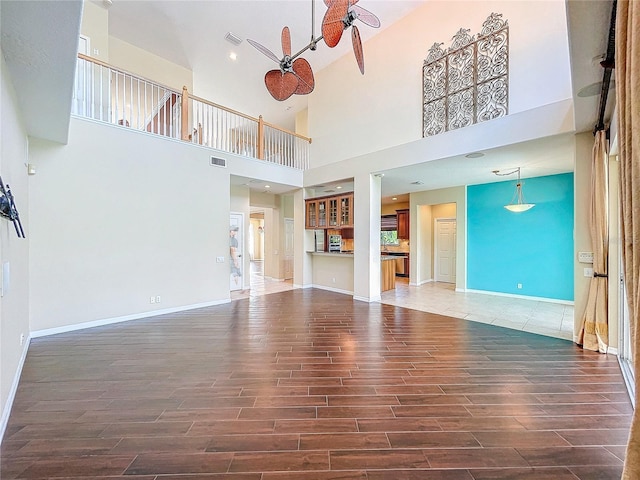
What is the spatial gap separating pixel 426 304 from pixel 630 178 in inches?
211

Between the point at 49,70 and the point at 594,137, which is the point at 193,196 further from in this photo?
the point at 594,137

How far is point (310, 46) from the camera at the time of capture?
328 cm

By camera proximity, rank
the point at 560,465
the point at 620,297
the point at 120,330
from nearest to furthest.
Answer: the point at 560,465, the point at 620,297, the point at 120,330

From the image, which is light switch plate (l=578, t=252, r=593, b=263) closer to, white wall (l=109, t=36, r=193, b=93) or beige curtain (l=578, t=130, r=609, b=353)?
beige curtain (l=578, t=130, r=609, b=353)

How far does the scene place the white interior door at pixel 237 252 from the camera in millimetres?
7523

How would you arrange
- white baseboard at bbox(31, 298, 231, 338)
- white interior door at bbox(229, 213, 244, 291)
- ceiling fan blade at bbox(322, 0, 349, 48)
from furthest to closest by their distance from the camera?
1. white interior door at bbox(229, 213, 244, 291)
2. white baseboard at bbox(31, 298, 231, 338)
3. ceiling fan blade at bbox(322, 0, 349, 48)

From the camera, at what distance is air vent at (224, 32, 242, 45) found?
20.1 ft

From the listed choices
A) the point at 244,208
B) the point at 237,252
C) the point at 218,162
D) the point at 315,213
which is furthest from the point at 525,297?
the point at 218,162

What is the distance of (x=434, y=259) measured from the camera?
9.27 m

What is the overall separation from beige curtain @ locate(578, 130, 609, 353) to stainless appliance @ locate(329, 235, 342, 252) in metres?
5.24

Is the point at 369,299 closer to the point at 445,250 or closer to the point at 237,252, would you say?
the point at 237,252

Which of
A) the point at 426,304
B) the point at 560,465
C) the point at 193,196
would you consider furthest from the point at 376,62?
the point at 560,465

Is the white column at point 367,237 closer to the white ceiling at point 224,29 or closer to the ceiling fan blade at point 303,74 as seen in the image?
the ceiling fan blade at point 303,74

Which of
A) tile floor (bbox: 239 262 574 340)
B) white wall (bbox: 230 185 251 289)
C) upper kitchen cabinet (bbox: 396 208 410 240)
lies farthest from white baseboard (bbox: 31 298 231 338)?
upper kitchen cabinet (bbox: 396 208 410 240)
